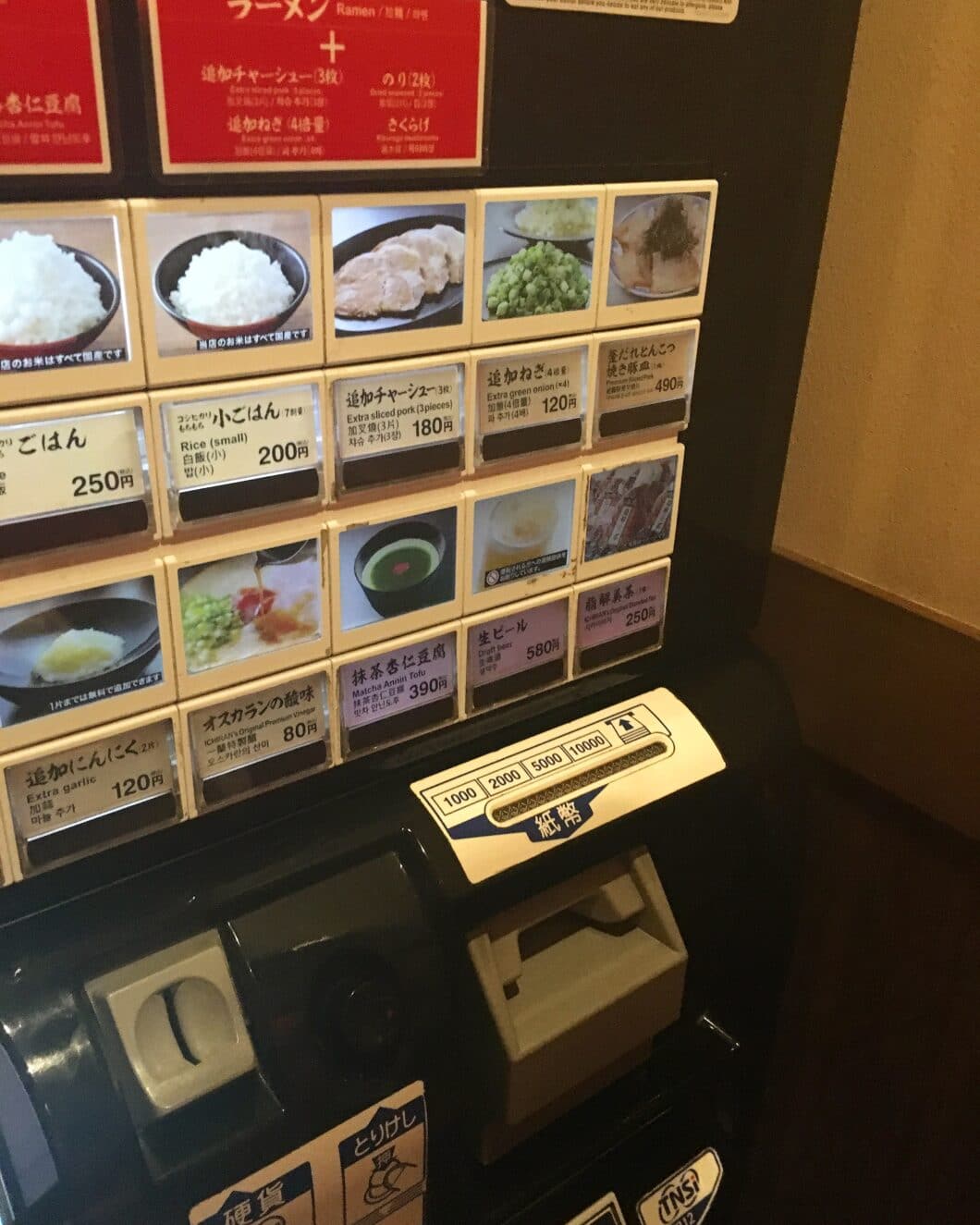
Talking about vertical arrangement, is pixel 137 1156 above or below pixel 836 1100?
above

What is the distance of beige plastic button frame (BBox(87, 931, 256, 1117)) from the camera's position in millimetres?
556

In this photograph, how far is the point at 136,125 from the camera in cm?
47

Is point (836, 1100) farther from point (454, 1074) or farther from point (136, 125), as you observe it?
point (136, 125)

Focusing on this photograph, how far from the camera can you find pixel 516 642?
28.4 inches

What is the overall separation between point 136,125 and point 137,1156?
0.51 metres

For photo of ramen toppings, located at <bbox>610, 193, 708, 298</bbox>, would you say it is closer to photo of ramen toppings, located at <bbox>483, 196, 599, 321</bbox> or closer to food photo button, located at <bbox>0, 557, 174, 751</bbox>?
photo of ramen toppings, located at <bbox>483, 196, 599, 321</bbox>

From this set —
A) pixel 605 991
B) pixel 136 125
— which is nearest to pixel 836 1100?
pixel 605 991

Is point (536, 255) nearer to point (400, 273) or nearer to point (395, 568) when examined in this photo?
point (400, 273)

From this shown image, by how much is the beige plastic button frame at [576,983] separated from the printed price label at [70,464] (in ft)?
1.20

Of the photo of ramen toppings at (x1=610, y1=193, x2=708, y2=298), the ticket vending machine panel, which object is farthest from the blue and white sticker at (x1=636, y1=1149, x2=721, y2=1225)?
the photo of ramen toppings at (x1=610, y1=193, x2=708, y2=298)

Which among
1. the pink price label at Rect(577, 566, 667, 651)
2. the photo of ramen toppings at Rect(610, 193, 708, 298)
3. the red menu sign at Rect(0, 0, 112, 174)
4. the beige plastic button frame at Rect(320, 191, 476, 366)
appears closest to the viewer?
the red menu sign at Rect(0, 0, 112, 174)

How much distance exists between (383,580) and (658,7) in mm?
368

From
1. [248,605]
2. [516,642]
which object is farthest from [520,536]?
[248,605]

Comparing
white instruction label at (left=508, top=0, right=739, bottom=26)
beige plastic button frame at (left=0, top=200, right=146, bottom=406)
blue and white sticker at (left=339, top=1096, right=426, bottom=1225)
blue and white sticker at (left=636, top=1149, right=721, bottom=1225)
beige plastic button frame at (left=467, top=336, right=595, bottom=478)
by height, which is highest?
white instruction label at (left=508, top=0, right=739, bottom=26)
